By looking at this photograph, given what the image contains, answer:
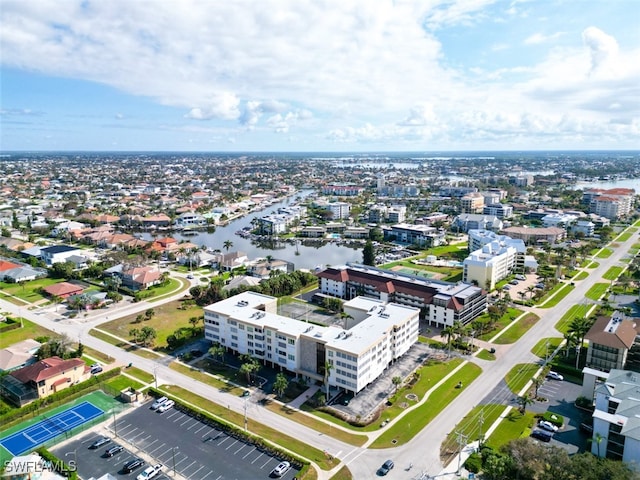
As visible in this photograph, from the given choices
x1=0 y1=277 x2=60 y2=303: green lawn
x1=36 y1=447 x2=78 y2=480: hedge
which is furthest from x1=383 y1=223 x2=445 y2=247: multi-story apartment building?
x1=36 y1=447 x2=78 y2=480: hedge

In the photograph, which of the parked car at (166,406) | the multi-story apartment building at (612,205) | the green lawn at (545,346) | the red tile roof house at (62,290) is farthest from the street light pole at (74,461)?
the multi-story apartment building at (612,205)

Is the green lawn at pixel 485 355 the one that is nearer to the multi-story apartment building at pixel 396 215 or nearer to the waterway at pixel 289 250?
the waterway at pixel 289 250

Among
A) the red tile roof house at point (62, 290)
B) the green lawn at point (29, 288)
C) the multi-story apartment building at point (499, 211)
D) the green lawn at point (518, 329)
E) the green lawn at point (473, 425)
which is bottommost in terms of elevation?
the green lawn at point (473, 425)

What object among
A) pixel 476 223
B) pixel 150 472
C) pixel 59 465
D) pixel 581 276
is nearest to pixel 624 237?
pixel 476 223

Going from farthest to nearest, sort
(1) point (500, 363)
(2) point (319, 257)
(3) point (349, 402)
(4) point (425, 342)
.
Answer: (2) point (319, 257), (4) point (425, 342), (1) point (500, 363), (3) point (349, 402)

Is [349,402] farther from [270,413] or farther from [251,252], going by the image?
[251,252]

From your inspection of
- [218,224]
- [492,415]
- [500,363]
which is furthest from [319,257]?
[492,415]
